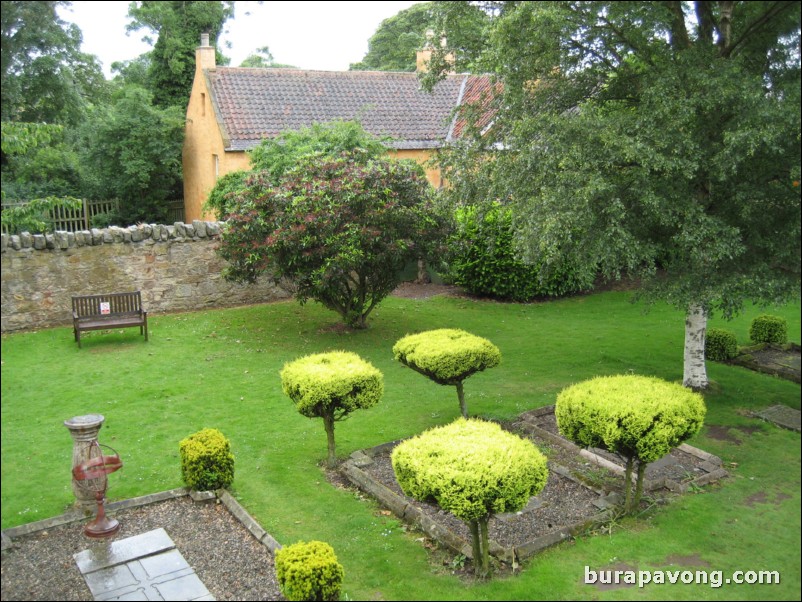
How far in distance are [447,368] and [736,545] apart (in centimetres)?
352

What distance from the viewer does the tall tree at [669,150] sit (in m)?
6.93

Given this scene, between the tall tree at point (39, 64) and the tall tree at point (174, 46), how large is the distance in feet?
54.1

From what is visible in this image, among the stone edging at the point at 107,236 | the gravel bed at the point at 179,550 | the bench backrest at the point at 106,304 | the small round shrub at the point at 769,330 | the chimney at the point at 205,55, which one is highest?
the chimney at the point at 205,55

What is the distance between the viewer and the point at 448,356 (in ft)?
26.8

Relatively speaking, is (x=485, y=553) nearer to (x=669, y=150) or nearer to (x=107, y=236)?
(x=669, y=150)

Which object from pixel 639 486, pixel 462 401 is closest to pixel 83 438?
pixel 462 401

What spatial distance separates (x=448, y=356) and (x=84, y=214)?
10438 millimetres

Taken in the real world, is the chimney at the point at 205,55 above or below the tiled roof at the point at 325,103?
above

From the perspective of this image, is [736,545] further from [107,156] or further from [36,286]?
[107,156]

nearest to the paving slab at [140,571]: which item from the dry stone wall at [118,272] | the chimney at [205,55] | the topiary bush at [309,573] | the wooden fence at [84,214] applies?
the topiary bush at [309,573]

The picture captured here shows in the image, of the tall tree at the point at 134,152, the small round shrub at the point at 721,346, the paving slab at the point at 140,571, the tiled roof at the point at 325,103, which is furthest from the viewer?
the tall tree at the point at 134,152

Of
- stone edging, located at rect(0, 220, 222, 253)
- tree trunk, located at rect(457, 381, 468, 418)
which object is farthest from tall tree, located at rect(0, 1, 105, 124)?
stone edging, located at rect(0, 220, 222, 253)

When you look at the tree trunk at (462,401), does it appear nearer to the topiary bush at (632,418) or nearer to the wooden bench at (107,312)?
the topiary bush at (632,418)

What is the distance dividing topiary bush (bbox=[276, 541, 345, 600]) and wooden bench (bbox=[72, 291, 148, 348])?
7.64 m
